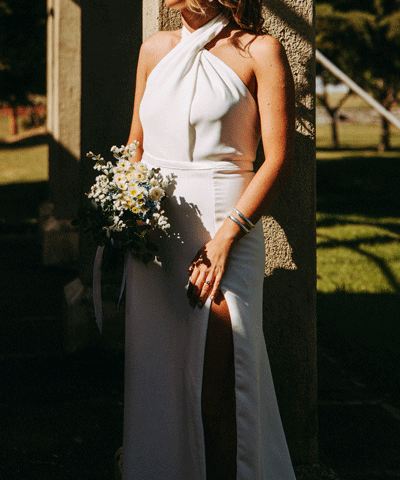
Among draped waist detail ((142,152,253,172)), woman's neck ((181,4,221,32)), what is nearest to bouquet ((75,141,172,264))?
draped waist detail ((142,152,253,172))

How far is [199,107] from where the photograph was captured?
7.09ft

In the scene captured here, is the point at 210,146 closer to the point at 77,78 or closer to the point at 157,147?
the point at 157,147

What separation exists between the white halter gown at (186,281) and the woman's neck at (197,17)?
0.02m

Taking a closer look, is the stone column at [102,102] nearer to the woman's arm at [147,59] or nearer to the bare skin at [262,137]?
the woman's arm at [147,59]

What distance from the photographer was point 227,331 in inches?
87.4

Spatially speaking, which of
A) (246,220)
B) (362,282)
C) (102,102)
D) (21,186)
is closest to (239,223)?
(246,220)

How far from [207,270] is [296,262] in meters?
0.93

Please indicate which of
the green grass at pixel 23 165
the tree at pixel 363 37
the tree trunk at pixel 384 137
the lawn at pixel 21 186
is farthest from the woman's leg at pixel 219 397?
the tree trunk at pixel 384 137

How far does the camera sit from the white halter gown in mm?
2199

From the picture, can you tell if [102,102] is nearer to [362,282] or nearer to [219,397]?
[219,397]

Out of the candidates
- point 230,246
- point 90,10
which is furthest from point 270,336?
point 90,10

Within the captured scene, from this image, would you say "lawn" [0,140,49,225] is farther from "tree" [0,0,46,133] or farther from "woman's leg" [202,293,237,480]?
"woman's leg" [202,293,237,480]

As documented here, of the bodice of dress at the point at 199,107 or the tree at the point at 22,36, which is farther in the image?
the tree at the point at 22,36

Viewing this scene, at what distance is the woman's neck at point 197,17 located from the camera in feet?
7.39
